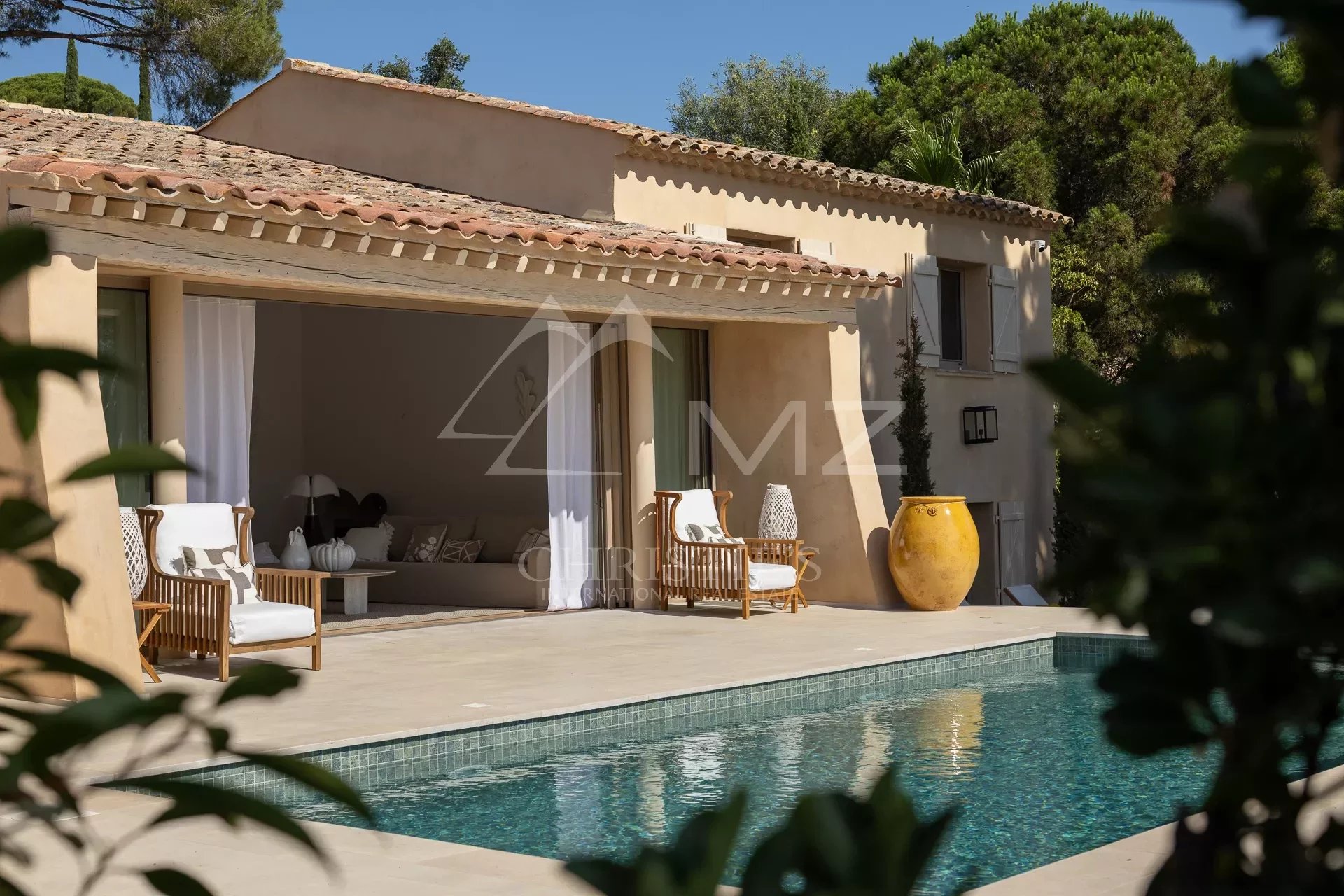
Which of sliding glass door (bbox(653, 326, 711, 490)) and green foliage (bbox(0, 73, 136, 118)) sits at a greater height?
green foliage (bbox(0, 73, 136, 118))

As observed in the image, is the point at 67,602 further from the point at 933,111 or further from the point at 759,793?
→ the point at 933,111

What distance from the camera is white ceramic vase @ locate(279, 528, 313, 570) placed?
38.2 ft

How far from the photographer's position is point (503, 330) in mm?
14094

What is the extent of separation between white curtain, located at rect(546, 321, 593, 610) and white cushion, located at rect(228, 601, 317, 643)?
130 inches

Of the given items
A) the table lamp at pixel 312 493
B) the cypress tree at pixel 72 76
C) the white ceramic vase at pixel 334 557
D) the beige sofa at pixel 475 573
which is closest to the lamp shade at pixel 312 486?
the table lamp at pixel 312 493

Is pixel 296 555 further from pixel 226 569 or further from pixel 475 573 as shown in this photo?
pixel 226 569

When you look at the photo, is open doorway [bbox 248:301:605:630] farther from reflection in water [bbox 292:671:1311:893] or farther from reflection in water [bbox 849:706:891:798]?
reflection in water [bbox 292:671:1311:893]

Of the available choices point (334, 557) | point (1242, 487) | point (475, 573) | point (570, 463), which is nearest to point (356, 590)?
Answer: point (334, 557)

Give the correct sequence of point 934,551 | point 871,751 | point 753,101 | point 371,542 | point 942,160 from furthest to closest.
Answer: point 753,101 → point 942,160 → point 371,542 → point 934,551 → point 871,751

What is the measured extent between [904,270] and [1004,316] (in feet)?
5.53

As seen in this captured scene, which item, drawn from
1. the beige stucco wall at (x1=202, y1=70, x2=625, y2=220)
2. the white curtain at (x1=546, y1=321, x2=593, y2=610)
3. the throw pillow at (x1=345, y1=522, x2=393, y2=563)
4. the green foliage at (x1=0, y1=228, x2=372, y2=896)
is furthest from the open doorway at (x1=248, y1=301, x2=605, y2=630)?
the green foliage at (x1=0, y1=228, x2=372, y2=896)

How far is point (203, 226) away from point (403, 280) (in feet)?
5.18

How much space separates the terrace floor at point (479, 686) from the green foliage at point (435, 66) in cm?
3068

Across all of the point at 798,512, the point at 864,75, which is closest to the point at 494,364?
the point at 798,512
